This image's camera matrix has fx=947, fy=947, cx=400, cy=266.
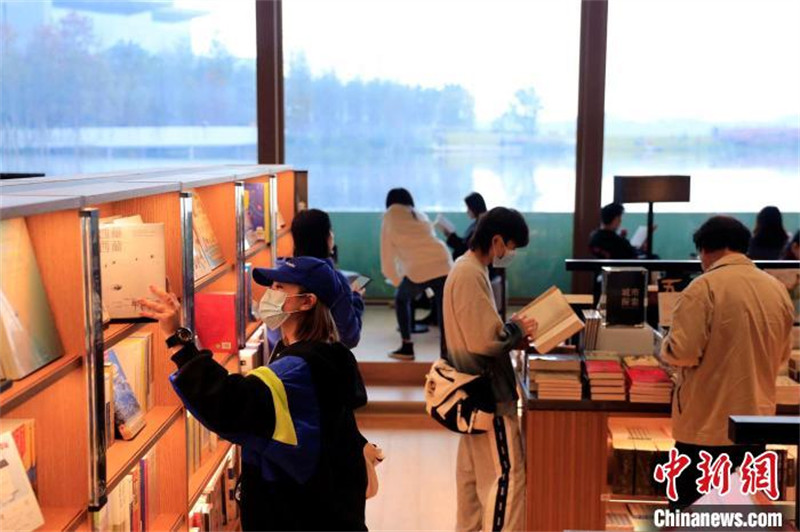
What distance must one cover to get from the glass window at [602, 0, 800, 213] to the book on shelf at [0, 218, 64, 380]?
714 cm

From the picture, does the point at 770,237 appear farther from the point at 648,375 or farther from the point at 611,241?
the point at 648,375

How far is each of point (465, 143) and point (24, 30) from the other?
4.40m

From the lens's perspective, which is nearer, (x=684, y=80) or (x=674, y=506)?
(x=674, y=506)

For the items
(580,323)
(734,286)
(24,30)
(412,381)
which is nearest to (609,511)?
(580,323)

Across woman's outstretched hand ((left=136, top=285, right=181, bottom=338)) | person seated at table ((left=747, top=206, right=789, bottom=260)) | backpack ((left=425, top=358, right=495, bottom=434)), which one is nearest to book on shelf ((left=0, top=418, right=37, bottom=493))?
woman's outstretched hand ((left=136, top=285, right=181, bottom=338))

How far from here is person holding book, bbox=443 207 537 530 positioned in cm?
416

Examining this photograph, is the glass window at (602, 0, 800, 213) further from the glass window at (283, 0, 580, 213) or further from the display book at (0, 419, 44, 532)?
the display book at (0, 419, 44, 532)

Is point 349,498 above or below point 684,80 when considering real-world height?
below

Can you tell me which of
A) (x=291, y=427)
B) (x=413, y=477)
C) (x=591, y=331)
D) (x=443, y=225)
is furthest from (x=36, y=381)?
(x=443, y=225)

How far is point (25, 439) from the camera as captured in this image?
2.34 meters

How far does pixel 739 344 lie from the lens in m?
3.74

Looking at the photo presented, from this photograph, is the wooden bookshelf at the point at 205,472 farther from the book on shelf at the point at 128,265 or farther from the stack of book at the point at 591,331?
the stack of book at the point at 591,331

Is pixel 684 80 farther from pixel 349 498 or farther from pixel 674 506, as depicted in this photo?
pixel 349 498

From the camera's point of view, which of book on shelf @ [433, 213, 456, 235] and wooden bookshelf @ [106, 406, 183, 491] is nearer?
wooden bookshelf @ [106, 406, 183, 491]
